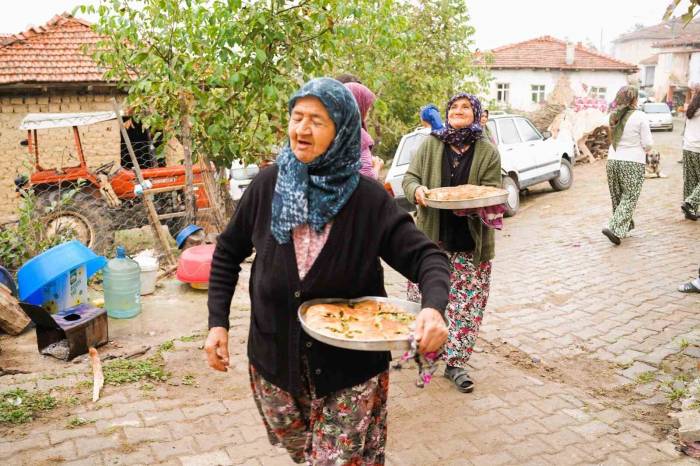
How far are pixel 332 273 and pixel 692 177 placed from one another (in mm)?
8314

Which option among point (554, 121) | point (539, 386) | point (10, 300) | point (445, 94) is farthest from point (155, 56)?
point (554, 121)

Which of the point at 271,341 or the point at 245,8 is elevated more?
the point at 245,8

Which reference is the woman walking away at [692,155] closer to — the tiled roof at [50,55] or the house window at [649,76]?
the tiled roof at [50,55]

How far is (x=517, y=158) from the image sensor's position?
11891 millimetres

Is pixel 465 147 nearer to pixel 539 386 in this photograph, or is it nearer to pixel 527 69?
pixel 539 386

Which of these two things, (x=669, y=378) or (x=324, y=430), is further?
(x=669, y=378)

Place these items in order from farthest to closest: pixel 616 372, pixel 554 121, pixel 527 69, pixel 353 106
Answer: pixel 527 69 < pixel 554 121 < pixel 616 372 < pixel 353 106

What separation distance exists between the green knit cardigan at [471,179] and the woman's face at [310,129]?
198cm

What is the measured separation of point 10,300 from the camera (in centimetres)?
552

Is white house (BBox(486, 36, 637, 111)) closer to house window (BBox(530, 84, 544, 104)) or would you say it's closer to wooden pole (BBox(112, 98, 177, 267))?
house window (BBox(530, 84, 544, 104))

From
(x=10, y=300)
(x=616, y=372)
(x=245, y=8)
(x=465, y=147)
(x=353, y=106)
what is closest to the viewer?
(x=353, y=106)

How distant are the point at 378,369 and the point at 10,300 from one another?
4.50 meters

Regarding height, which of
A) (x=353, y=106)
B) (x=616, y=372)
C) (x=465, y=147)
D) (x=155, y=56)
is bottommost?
(x=616, y=372)

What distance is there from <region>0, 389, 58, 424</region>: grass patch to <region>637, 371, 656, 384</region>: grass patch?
4268 millimetres
